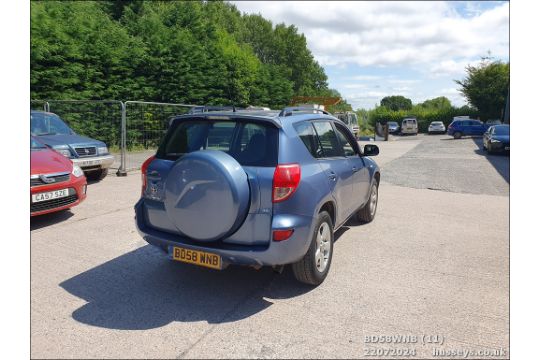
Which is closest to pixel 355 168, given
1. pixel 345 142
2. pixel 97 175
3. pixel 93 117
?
pixel 345 142

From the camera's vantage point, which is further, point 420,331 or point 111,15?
Answer: point 111,15

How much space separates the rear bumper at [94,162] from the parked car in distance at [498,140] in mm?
17280

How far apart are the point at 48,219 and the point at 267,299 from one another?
4.27 metres

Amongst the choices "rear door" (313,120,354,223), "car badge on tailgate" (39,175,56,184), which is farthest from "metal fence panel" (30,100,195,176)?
"rear door" (313,120,354,223)

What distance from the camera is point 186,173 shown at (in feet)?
10.8

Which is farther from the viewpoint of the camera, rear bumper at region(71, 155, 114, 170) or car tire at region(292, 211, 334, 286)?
rear bumper at region(71, 155, 114, 170)

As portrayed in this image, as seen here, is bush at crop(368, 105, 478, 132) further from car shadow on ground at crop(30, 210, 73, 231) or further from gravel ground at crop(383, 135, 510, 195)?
car shadow on ground at crop(30, 210, 73, 231)

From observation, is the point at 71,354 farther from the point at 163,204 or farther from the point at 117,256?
the point at 117,256

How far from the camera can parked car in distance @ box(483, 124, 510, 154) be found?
18.3 meters

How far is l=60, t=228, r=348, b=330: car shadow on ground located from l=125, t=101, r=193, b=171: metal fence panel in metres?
7.71

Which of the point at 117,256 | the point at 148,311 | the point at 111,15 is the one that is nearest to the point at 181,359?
the point at 148,311

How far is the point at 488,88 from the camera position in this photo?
42.7 m

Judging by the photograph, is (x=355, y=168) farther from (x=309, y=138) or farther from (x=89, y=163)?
(x=89, y=163)

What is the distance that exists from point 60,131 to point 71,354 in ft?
26.6
